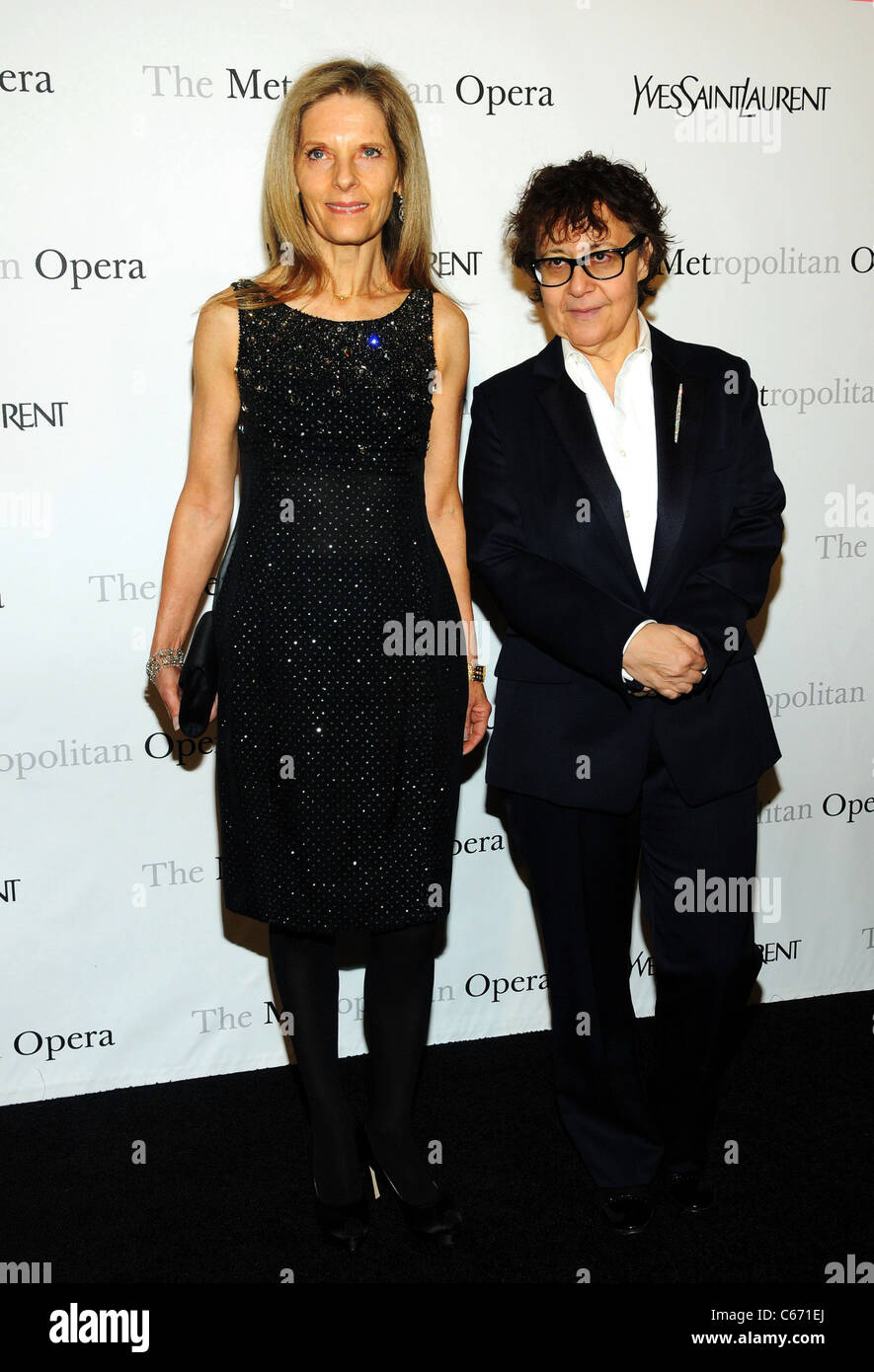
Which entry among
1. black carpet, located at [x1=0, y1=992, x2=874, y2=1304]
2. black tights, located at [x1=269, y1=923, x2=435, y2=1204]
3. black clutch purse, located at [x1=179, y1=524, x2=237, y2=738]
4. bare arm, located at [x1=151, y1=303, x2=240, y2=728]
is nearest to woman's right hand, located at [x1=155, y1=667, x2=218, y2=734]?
bare arm, located at [x1=151, y1=303, x2=240, y2=728]

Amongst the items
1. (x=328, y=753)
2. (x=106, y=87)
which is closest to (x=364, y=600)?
(x=328, y=753)

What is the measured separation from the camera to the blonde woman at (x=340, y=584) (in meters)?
2.17

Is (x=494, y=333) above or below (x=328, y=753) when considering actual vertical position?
above

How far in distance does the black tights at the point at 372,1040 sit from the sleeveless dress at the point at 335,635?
0.09 metres

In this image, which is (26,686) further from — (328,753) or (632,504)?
(632,504)

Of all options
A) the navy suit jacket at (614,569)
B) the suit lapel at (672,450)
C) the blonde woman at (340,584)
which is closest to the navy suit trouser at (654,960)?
the navy suit jacket at (614,569)

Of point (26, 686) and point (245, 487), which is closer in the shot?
point (245, 487)

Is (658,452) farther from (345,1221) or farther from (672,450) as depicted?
(345,1221)

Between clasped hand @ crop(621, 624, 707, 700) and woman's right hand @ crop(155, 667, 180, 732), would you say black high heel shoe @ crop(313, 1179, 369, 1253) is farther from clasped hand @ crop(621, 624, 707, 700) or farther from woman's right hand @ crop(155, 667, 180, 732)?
clasped hand @ crop(621, 624, 707, 700)

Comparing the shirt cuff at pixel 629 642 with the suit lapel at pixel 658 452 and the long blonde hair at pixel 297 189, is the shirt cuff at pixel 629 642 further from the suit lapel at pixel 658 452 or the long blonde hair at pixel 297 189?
the long blonde hair at pixel 297 189

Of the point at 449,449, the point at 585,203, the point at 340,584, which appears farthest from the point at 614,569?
the point at 585,203

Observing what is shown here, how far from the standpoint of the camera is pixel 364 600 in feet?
7.15

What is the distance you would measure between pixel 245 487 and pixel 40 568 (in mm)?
757
